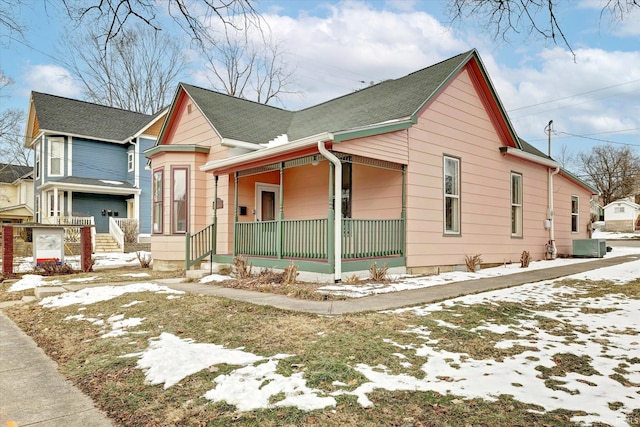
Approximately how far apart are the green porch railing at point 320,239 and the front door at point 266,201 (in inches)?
72.2

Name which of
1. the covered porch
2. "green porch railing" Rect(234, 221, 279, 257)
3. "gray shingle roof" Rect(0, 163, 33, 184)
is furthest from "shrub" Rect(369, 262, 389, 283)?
"gray shingle roof" Rect(0, 163, 33, 184)

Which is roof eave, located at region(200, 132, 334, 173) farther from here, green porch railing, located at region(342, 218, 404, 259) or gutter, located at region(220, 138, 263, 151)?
green porch railing, located at region(342, 218, 404, 259)

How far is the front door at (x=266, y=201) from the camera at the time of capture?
12.1 meters

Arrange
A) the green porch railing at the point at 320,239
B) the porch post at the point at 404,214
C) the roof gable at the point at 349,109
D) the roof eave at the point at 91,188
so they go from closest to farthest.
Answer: the green porch railing at the point at 320,239 < the porch post at the point at 404,214 < the roof gable at the point at 349,109 < the roof eave at the point at 91,188

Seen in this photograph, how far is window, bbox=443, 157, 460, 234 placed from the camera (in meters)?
10.7

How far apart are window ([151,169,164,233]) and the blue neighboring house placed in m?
11.3

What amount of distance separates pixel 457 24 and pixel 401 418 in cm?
403

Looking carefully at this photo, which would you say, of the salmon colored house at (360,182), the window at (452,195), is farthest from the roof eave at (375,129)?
the window at (452,195)

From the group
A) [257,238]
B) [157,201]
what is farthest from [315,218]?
[157,201]

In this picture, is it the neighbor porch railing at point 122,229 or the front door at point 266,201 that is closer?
the front door at point 266,201

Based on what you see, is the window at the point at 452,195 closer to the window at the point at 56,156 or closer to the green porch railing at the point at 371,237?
the green porch railing at the point at 371,237

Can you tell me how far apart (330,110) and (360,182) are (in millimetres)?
3962

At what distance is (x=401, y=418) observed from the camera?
2715mm

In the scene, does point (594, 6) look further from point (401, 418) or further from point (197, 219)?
point (197, 219)
